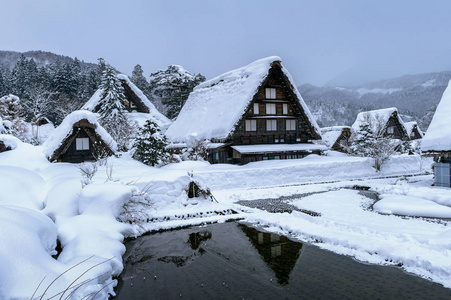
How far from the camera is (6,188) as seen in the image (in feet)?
32.2

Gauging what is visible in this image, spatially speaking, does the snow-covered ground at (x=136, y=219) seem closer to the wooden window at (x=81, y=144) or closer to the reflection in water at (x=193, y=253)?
the reflection in water at (x=193, y=253)

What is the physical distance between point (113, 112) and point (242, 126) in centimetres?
1514

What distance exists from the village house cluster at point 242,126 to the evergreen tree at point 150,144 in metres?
1.94

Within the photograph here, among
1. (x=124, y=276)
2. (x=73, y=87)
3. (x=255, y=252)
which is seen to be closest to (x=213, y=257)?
(x=255, y=252)

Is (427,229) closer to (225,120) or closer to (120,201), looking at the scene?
(120,201)

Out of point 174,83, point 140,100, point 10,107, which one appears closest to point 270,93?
point 174,83

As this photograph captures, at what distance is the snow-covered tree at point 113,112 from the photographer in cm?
2917

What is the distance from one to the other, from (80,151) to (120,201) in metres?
12.2

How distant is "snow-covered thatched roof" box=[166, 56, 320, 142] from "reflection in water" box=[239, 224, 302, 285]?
14.3 metres

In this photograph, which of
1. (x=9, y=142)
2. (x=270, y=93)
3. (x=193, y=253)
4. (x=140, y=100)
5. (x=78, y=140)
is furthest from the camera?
(x=140, y=100)

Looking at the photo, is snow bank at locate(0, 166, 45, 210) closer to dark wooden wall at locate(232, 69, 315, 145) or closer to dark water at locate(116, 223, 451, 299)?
dark water at locate(116, 223, 451, 299)

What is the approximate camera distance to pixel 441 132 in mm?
17422

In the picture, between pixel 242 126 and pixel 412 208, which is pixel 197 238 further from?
pixel 242 126

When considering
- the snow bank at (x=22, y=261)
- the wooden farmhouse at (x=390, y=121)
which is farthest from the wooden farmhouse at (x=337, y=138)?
the snow bank at (x=22, y=261)
